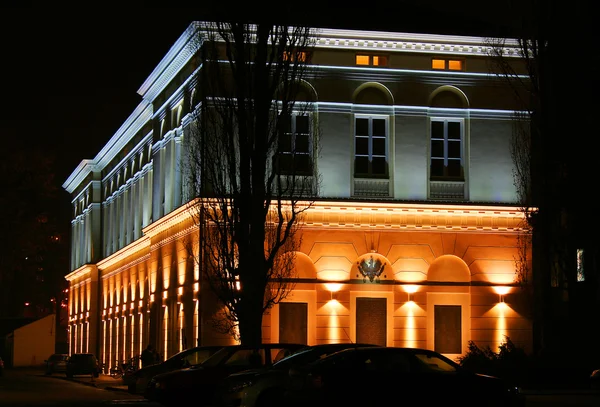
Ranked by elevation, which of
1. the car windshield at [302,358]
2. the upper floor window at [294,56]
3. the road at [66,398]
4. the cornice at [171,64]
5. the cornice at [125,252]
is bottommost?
the road at [66,398]

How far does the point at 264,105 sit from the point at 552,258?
11683mm

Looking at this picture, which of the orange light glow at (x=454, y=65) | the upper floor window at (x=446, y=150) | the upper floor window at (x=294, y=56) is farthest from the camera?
the orange light glow at (x=454, y=65)

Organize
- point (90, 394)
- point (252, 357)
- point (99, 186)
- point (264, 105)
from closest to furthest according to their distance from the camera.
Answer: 1. point (252, 357)
2. point (264, 105)
3. point (90, 394)
4. point (99, 186)

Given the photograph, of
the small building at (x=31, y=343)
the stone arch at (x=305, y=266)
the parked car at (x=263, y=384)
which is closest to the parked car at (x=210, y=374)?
the parked car at (x=263, y=384)

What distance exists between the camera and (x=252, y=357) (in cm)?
3023

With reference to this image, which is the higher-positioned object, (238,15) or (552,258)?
(238,15)

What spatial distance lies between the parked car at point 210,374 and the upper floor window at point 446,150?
1686 cm

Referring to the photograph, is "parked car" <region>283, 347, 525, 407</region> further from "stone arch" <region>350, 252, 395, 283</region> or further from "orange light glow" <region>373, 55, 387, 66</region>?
"orange light glow" <region>373, 55, 387, 66</region>

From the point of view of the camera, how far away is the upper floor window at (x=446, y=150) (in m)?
46.4

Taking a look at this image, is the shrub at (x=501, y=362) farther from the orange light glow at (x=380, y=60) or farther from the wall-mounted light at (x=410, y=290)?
the orange light glow at (x=380, y=60)

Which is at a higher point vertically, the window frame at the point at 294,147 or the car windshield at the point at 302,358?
the window frame at the point at 294,147

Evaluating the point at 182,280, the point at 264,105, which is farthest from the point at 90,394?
the point at 264,105

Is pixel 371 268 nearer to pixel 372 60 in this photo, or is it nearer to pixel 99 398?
pixel 372 60

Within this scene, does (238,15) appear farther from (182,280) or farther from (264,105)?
(182,280)
